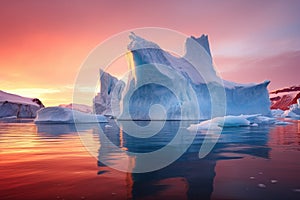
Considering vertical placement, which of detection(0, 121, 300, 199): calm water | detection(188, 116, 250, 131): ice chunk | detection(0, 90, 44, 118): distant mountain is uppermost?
detection(0, 90, 44, 118): distant mountain

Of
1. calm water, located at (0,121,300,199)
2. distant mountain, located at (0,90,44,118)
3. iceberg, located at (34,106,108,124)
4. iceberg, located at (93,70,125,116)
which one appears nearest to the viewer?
calm water, located at (0,121,300,199)

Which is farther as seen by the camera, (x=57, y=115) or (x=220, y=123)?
(x=57, y=115)

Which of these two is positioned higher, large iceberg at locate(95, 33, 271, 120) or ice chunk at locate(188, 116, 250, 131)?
large iceberg at locate(95, 33, 271, 120)

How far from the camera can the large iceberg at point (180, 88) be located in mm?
24062

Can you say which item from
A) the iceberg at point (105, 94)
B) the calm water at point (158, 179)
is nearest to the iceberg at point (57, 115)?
the calm water at point (158, 179)

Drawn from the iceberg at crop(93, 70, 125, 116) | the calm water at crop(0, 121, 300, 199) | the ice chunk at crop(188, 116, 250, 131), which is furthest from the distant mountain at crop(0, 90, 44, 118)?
the calm water at crop(0, 121, 300, 199)

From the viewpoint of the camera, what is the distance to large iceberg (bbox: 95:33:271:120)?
78.9 feet

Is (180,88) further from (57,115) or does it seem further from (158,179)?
Answer: (158,179)

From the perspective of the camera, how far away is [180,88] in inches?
943

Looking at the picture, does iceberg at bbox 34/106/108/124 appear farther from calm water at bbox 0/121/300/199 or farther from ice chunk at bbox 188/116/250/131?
calm water at bbox 0/121/300/199

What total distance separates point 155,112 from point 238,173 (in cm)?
2203

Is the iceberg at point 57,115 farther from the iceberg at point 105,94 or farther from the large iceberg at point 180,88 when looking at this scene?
the iceberg at point 105,94

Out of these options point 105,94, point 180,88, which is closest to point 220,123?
point 180,88

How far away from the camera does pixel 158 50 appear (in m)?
25.5
